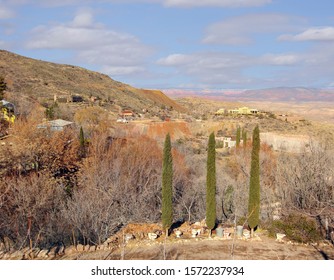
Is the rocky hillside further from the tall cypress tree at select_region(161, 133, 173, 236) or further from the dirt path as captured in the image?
the dirt path

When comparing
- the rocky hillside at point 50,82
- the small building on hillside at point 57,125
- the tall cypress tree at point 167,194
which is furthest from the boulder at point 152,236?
the rocky hillside at point 50,82

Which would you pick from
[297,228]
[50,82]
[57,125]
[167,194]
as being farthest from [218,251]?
[50,82]

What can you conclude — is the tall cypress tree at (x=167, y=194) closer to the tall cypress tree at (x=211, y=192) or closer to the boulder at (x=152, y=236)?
the boulder at (x=152, y=236)

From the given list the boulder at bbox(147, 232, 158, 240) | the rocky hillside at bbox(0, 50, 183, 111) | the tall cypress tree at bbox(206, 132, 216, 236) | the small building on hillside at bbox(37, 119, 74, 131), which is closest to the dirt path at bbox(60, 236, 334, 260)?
the boulder at bbox(147, 232, 158, 240)

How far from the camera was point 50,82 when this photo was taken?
2864 inches

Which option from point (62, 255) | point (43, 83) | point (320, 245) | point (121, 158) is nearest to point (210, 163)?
point (320, 245)

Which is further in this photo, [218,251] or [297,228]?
[297,228]

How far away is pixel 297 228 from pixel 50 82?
63513mm

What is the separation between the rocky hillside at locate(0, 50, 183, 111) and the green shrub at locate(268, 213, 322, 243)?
152ft

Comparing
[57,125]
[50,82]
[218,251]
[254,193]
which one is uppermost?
[50,82]

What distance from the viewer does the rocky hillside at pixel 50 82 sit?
6400 cm

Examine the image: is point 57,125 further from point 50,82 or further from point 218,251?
point 50,82

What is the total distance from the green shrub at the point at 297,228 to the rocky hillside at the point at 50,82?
46335 millimetres

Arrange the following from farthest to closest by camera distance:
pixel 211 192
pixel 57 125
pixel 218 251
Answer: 1. pixel 57 125
2. pixel 211 192
3. pixel 218 251
